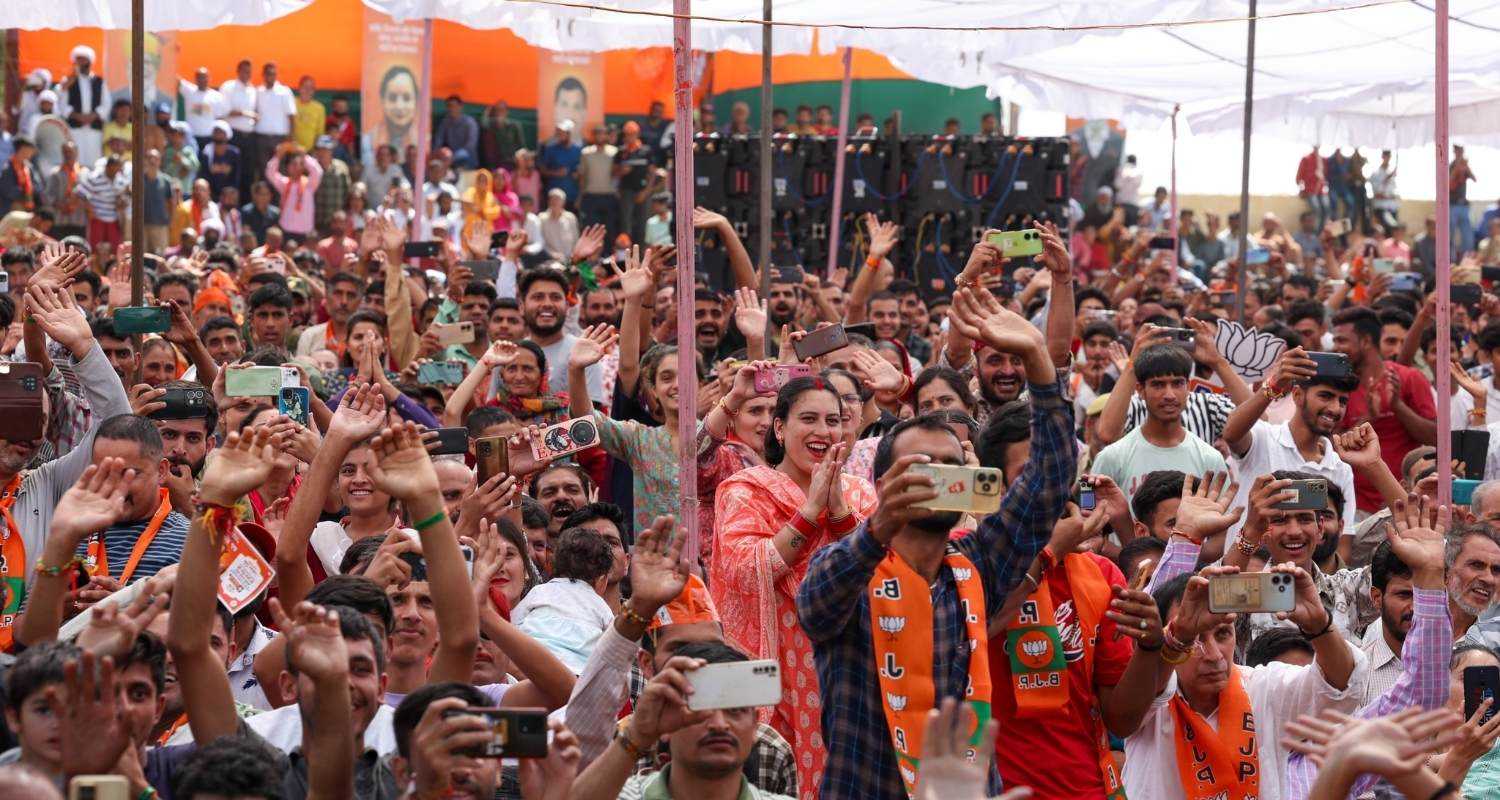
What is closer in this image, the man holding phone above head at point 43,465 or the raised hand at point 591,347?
the man holding phone above head at point 43,465

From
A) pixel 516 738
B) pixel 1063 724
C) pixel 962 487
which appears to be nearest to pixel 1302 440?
pixel 1063 724

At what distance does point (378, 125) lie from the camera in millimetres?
19953

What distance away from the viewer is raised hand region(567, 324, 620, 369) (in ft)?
23.1

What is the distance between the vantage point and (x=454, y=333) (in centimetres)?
845

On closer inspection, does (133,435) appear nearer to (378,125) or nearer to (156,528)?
(156,528)

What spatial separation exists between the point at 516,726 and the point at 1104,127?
1950 centimetres

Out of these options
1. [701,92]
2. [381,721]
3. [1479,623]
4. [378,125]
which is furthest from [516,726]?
[701,92]

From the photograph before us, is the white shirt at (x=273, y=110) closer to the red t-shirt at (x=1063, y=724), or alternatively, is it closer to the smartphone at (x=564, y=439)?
the smartphone at (x=564, y=439)

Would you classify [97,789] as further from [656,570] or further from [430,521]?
[656,570]

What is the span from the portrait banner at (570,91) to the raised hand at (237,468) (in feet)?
55.3

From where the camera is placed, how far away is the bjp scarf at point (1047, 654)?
4.32 metres

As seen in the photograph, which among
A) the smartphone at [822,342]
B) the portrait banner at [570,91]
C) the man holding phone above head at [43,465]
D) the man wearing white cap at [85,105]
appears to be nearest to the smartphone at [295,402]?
the man holding phone above head at [43,465]

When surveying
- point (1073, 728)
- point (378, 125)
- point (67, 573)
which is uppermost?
point (378, 125)

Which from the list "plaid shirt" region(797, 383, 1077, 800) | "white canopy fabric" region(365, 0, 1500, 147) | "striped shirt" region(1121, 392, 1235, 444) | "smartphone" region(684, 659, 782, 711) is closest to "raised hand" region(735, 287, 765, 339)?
"white canopy fabric" region(365, 0, 1500, 147)
